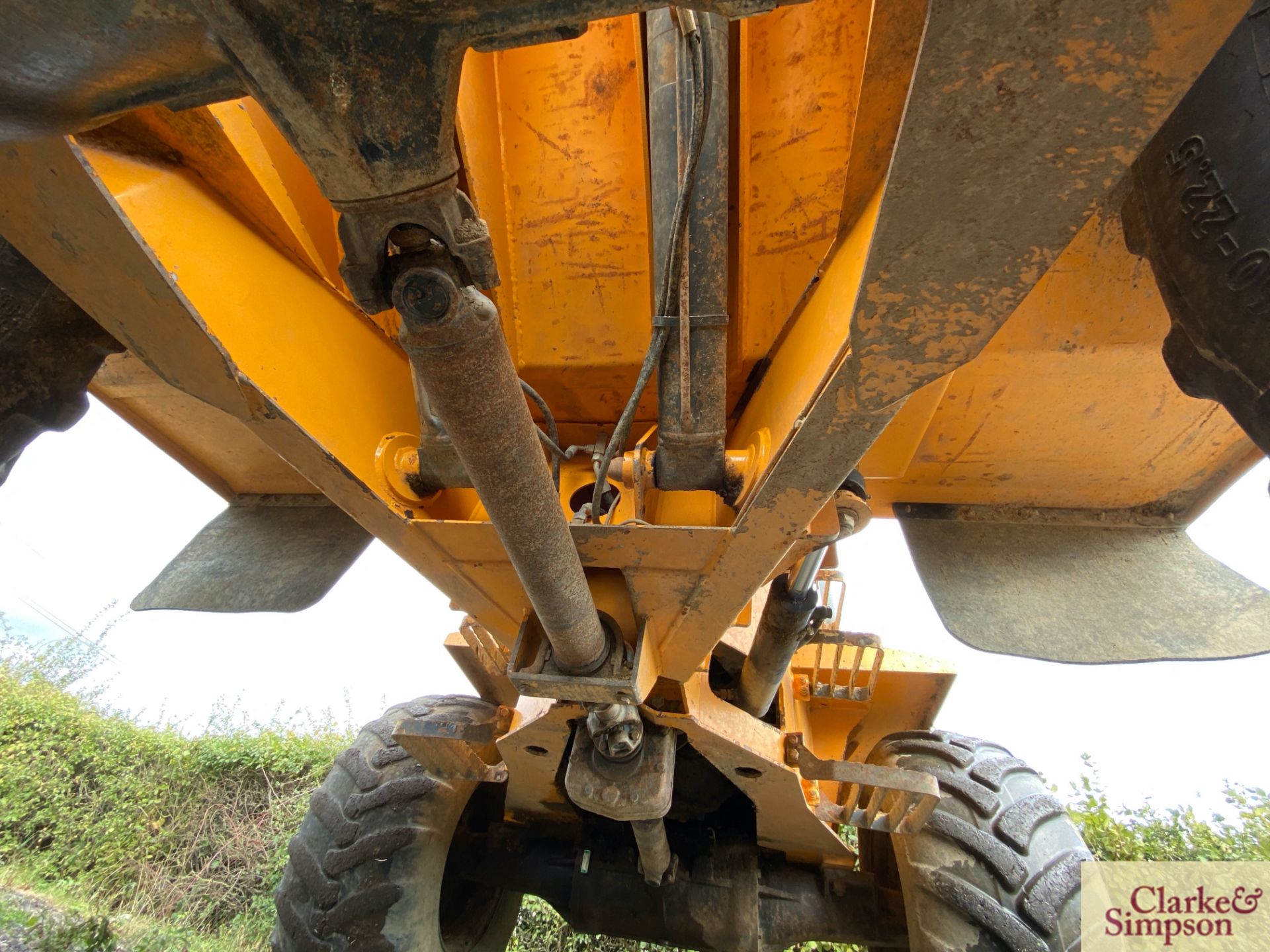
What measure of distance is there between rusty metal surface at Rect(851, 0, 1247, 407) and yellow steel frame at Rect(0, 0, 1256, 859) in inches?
6.4

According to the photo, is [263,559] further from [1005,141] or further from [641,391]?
[1005,141]

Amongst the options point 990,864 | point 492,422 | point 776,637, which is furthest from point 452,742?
point 990,864

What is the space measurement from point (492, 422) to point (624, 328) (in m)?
0.88

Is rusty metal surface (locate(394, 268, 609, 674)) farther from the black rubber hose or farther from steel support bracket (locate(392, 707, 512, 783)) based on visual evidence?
steel support bracket (locate(392, 707, 512, 783))

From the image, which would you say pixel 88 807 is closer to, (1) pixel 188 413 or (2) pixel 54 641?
(2) pixel 54 641

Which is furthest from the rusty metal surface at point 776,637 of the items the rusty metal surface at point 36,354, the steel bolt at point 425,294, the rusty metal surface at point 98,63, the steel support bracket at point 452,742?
the rusty metal surface at point 36,354

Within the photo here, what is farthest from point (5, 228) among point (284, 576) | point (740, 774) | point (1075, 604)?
point (1075, 604)

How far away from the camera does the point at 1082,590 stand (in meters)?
1.56

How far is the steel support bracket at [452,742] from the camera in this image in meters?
1.79

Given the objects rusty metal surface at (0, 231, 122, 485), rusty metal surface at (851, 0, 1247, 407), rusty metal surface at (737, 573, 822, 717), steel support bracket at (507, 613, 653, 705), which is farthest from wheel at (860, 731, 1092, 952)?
rusty metal surface at (0, 231, 122, 485)

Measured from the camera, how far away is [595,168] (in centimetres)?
146

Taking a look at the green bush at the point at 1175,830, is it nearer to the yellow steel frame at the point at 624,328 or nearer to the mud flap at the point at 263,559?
the yellow steel frame at the point at 624,328

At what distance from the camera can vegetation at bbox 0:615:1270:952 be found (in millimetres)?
3736

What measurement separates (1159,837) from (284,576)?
5.84 meters
